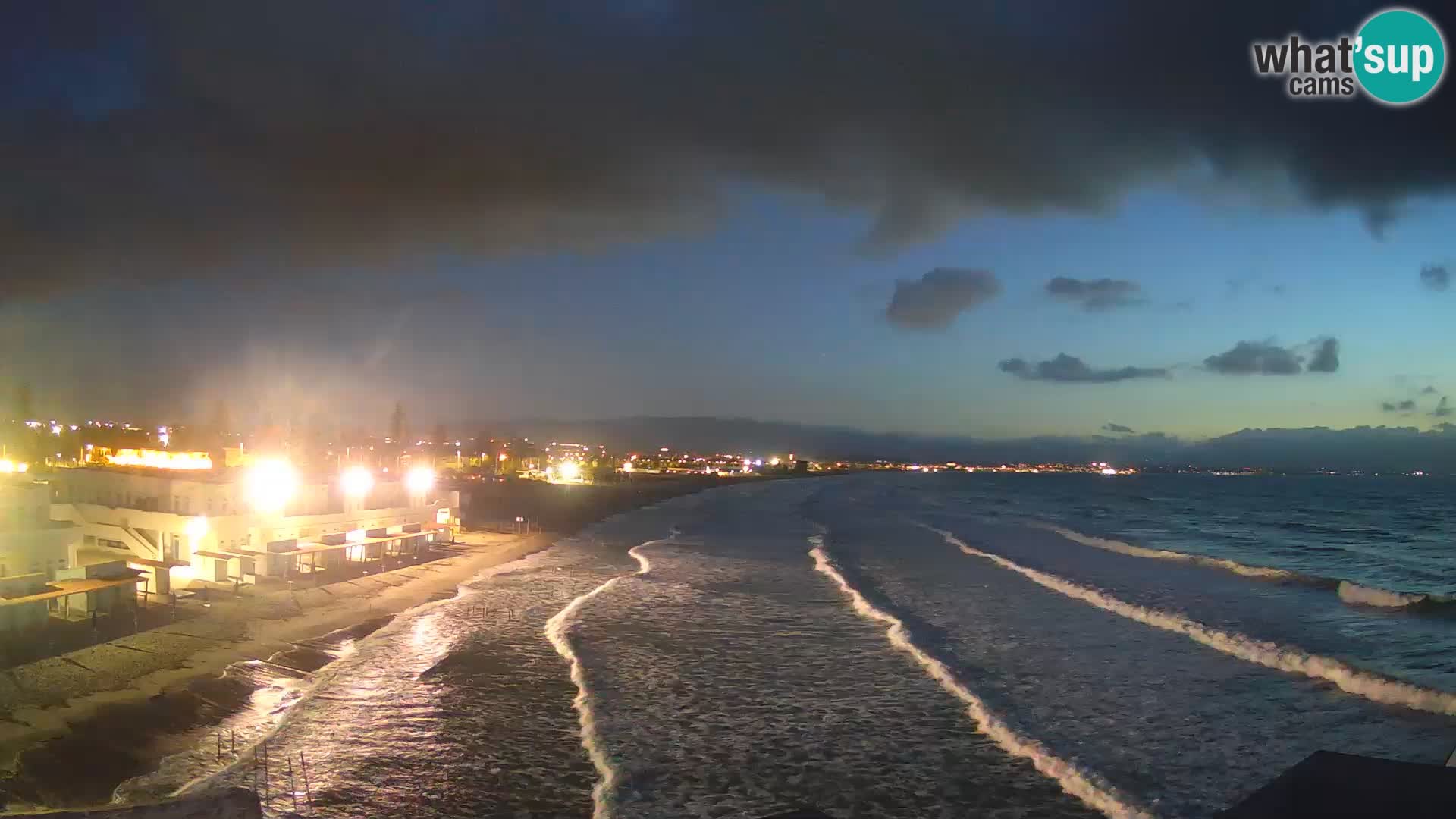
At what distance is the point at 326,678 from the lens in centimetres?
1424

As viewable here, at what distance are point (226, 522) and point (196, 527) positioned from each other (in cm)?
69

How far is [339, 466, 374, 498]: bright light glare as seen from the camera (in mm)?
28078

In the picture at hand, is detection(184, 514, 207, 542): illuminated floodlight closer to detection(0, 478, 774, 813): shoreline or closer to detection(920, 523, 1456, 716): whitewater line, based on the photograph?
detection(0, 478, 774, 813): shoreline

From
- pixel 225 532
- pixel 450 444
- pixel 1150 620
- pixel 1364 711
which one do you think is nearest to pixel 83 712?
pixel 225 532

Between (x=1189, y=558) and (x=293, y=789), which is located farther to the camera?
(x=1189, y=558)

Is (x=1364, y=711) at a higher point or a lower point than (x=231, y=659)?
lower

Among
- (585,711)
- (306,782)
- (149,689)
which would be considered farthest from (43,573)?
(585,711)

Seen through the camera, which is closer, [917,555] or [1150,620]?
[1150,620]

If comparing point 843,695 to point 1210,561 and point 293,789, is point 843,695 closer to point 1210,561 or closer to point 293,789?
point 293,789

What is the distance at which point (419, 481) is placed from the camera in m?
33.2

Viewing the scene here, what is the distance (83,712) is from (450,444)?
602 feet

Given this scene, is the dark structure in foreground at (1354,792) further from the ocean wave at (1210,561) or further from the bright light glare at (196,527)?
the ocean wave at (1210,561)

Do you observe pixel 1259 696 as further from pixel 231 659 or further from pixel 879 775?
pixel 231 659

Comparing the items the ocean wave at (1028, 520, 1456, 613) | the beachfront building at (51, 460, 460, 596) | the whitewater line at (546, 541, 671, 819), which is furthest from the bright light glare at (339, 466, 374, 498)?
the ocean wave at (1028, 520, 1456, 613)
